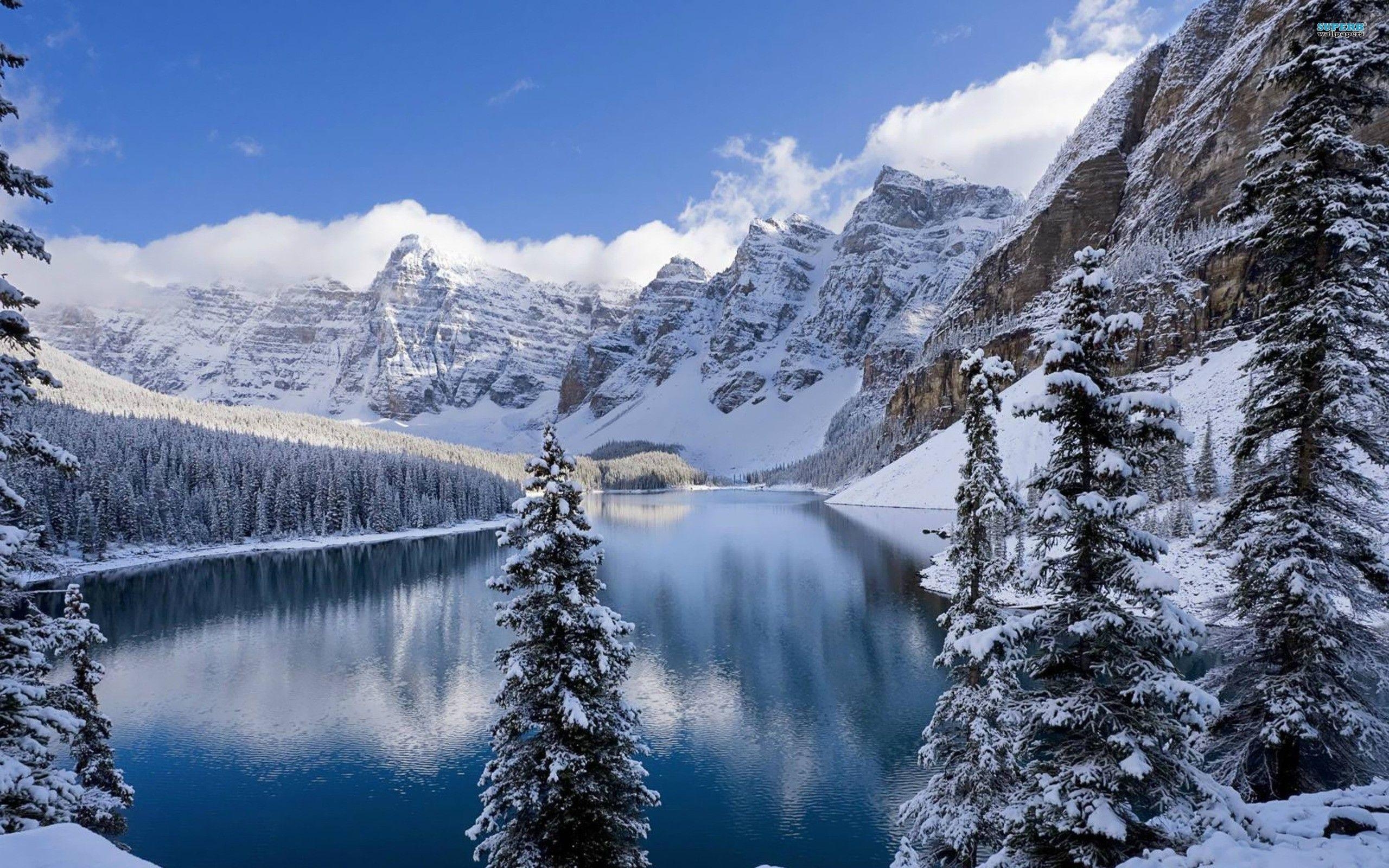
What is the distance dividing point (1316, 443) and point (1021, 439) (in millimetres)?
109942

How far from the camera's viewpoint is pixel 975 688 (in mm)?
15539

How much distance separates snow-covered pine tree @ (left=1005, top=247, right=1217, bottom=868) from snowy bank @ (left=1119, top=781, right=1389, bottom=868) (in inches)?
32.6

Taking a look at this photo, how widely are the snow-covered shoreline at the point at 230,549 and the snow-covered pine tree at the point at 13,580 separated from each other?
64682 millimetres

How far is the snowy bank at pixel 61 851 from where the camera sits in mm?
6406

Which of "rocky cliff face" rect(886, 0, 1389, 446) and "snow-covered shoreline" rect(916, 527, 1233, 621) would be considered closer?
"snow-covered shoreline" rect(916, 527, 1233, 621)

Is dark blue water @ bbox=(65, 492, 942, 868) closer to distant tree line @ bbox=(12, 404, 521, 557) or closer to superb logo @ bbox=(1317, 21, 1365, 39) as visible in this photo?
distant tree line @ bbox=(12, 404, 521, 557)

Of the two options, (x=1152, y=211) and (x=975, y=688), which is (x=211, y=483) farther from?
(x=1152, y=211)

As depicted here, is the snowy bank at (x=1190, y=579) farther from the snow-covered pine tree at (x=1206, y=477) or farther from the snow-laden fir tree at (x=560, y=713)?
the snow-laden fir tree at (x=560, y=713)

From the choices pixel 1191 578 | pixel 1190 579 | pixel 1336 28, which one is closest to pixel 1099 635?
pixel 1336 28

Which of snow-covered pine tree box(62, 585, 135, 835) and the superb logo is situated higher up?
the superb logo

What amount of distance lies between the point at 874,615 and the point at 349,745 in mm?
37322

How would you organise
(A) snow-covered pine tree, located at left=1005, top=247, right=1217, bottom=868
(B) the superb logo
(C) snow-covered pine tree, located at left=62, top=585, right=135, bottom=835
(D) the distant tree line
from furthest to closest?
(D) the distant tree line
(C) snow-covered pine tree, located at left=62, top=585, right=135, bottom=835
(B) the superb logo
(A) snow-covered pine tree, located at left=1005, top=247, right=1217, bottom=868

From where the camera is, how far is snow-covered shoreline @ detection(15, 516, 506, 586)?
7944cm

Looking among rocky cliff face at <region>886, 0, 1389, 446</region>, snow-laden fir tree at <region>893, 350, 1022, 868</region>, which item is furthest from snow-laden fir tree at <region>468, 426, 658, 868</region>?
rocky cliff face at <region>886, 0, 1389, 446</region>
